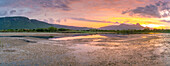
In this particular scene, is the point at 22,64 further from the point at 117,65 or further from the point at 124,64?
the point at 124,64

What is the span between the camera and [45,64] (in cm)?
1173

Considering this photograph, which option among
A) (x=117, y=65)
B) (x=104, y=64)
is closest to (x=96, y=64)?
(x=104, y=64)

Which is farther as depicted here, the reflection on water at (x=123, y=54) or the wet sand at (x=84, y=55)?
the reflection on water at (x=123, y=54)

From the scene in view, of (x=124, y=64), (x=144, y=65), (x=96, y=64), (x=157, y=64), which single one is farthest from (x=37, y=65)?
(x=157, y=64)

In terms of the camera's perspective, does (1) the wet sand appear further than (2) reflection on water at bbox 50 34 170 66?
No

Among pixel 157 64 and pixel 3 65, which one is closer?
pixel 3 65

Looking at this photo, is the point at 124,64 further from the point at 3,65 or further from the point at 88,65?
the point at 3,65

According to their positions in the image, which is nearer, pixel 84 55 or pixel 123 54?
pixel 84 55

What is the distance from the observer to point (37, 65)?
11.3m

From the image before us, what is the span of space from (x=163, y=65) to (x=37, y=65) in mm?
11495

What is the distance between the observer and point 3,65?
11.2m

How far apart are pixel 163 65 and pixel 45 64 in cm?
1090

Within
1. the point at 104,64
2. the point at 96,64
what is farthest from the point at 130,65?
the point at 96,64

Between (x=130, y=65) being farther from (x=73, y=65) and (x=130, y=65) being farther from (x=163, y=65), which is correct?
(x=73, y=65)
